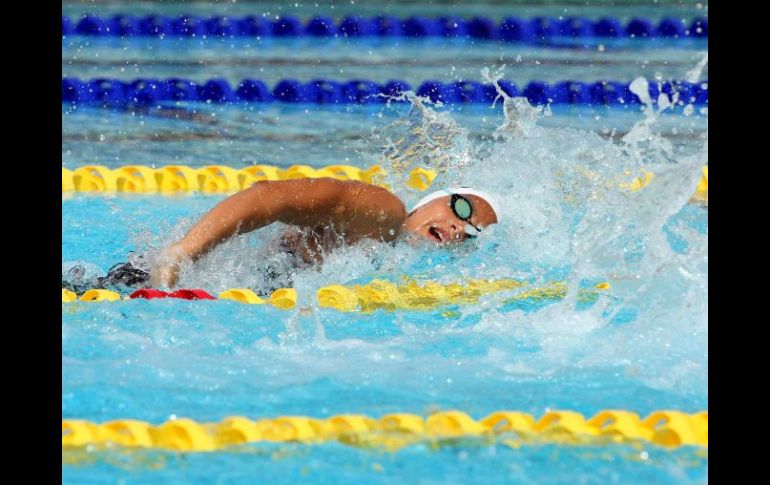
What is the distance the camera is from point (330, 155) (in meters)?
5.07

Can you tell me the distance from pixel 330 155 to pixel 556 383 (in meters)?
2.98

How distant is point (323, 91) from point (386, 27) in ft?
2.48

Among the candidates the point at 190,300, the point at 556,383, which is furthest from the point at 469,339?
the point at 190,300

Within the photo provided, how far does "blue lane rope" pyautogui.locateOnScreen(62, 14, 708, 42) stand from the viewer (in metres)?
5.96

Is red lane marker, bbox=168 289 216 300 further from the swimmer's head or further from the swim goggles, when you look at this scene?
the swim goggles

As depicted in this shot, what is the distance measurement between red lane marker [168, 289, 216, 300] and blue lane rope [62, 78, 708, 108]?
2.97 meters

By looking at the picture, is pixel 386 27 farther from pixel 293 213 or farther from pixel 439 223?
pixel 293 213

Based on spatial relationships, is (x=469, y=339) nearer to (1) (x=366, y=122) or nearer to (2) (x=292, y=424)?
(2) (x=292, y=424)

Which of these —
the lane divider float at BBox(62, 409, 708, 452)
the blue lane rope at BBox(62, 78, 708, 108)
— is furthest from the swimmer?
the blue lane rope at BBox(62, 78, 708, 108)

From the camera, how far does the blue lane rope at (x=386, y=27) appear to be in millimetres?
5957

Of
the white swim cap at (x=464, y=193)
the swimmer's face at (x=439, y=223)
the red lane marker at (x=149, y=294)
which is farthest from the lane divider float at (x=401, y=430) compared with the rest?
the white swim cap at (x=464, y=193)

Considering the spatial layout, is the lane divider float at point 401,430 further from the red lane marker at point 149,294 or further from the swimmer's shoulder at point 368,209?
the swimmer's shoulder at point 368,209

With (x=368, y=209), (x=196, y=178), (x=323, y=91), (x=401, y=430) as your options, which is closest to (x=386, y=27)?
(x=323, y=91)

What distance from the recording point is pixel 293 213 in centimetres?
277
